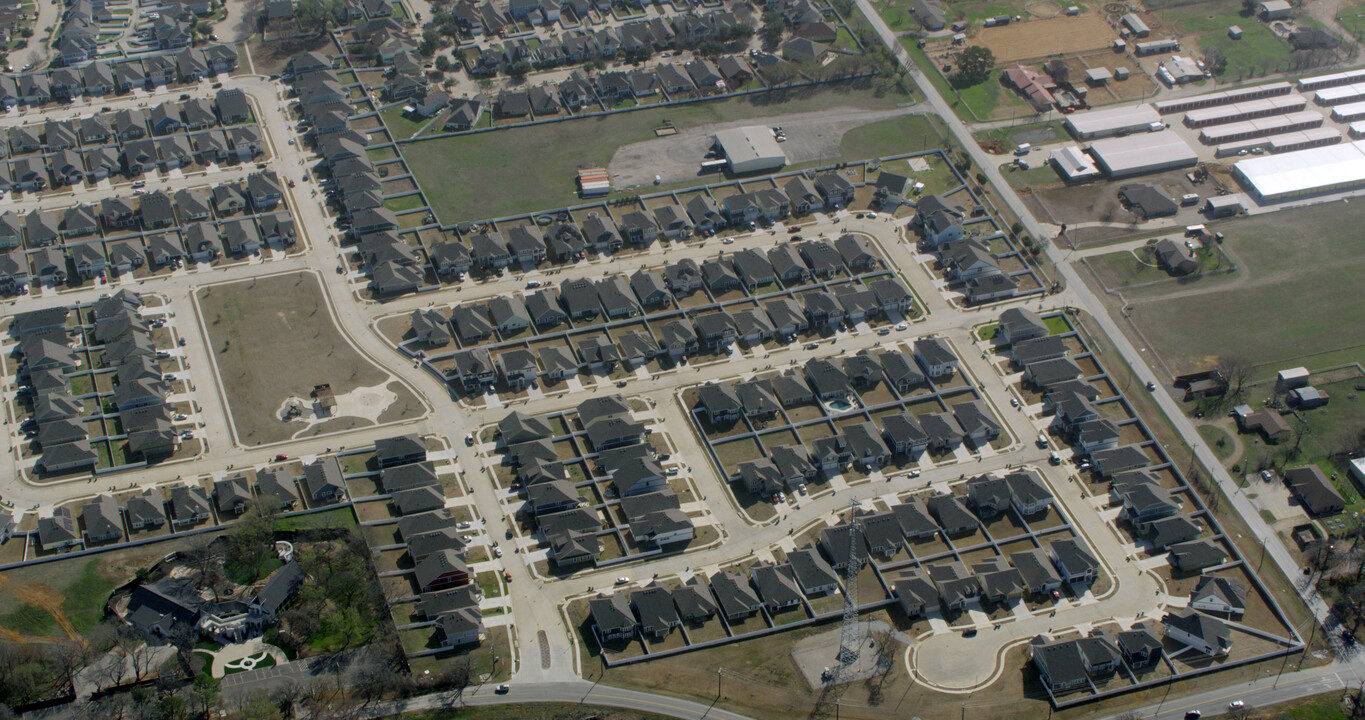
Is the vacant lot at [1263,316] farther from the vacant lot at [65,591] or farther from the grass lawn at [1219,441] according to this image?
the vacant lot at [65,591]

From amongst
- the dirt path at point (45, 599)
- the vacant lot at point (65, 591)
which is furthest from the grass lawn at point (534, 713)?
the dirt path at point (45, 599)

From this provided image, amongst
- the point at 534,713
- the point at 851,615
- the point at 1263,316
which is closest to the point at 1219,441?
the point at 1263,316

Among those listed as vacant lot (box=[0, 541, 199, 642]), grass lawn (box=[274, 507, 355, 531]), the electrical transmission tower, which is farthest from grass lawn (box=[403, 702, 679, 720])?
vacant lot (box=[0, 541, 199, 642])

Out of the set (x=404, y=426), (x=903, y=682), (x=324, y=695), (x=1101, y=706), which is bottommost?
(x=1101, y=706)

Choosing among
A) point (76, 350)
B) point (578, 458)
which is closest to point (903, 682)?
A: point (578, 458)

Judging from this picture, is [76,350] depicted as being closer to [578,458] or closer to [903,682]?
[578,458]

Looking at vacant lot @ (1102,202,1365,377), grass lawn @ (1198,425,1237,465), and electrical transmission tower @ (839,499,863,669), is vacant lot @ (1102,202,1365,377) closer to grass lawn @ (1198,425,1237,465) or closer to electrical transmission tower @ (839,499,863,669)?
grass lawn @ (1198,425,1237,465)
